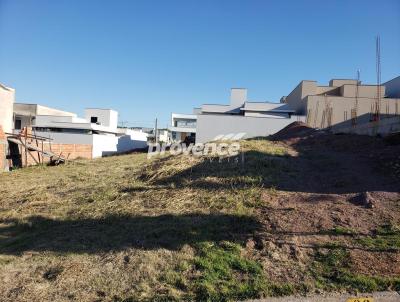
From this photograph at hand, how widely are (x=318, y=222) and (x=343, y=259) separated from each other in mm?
1000

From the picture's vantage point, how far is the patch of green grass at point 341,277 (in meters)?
3.45

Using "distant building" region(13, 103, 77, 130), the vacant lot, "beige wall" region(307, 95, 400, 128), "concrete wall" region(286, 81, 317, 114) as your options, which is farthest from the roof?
"distant building" region(13, 103, 77, 130)

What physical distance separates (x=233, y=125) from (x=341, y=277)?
1042 inches

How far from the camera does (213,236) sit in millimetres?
4828

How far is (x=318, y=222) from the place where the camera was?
493 cm

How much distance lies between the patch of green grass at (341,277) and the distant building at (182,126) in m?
46.7

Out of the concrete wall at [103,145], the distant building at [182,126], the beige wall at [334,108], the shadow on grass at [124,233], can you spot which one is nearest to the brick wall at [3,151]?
the shadow on grass at [124,233]

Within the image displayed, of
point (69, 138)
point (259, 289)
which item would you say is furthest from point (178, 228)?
point (69, 138)

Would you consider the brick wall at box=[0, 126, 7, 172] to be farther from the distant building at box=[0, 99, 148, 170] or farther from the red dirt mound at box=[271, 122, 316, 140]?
the red dirt mound at box=[271, 122, 316, 140]

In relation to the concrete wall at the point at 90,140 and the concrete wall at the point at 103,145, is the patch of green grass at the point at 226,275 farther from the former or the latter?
the concrete wall at the point at 103,145

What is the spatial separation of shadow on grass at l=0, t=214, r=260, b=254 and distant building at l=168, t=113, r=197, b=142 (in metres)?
44.8

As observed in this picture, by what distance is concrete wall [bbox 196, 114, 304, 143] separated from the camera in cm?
2914

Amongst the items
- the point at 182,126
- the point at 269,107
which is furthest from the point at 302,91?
the point at 182,126

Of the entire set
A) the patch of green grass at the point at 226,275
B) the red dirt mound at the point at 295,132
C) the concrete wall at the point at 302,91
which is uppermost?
the concrete wall at the point at 302,91
